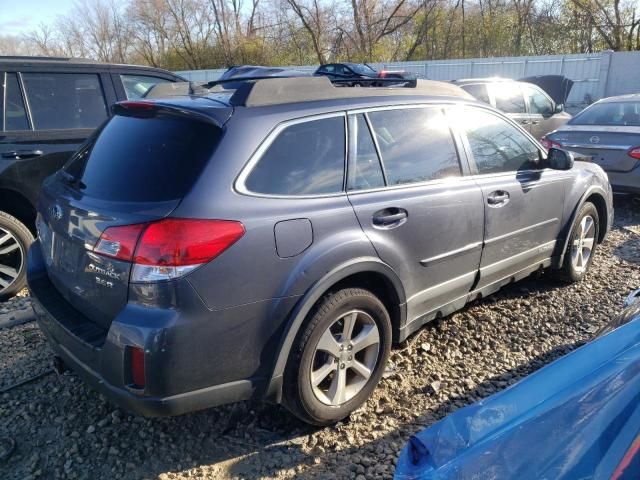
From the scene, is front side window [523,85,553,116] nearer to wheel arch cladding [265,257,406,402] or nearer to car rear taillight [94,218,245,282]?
wheel arch cladding [265,257,406,402]

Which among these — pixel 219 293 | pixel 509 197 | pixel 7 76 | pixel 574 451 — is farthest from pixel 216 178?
pixel 7 76

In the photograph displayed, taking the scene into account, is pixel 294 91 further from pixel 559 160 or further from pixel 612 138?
pixel 612 138

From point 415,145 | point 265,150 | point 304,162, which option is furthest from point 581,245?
point 265,150

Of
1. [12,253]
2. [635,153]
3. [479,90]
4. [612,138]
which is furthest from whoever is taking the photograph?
[479,90]

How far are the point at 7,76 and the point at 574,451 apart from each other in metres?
4.97

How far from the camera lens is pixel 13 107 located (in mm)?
4492

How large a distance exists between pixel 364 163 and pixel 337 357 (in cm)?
103

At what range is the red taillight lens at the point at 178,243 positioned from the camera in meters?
2.12

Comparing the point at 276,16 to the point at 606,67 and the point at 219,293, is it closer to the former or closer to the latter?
the point at 606,67

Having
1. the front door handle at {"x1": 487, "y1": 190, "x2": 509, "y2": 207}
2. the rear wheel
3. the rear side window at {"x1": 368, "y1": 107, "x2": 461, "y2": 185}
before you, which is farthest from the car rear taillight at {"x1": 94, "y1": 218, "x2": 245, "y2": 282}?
the rear wheel

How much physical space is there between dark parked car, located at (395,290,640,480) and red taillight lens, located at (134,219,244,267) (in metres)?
1.08

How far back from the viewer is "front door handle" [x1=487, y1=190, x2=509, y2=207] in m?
3.48

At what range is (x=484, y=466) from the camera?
144 cm

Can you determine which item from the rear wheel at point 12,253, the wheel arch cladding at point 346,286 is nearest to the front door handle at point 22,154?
the rear wheel at point 12,253
